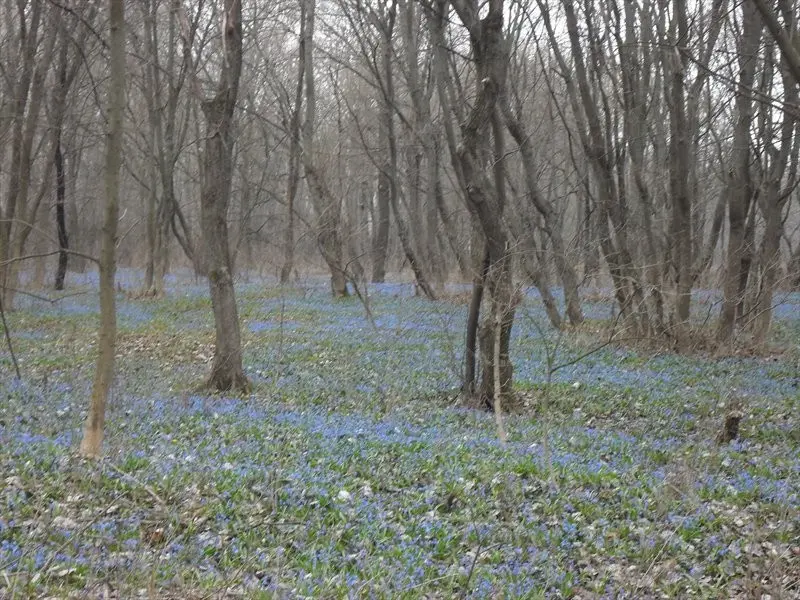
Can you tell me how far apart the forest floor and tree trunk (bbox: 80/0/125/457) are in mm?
337

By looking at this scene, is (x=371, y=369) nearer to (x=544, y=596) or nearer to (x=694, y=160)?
(x=544, y=596)

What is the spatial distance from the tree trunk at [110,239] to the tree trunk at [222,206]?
4.41 metres

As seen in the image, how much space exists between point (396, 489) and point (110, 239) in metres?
3.13

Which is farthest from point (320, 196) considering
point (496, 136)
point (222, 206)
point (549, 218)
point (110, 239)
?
point (110, 239)

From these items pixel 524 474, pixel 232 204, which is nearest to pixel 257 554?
pixel 524 474

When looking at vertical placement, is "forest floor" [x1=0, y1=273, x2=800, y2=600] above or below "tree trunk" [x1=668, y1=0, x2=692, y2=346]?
below

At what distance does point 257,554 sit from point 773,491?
439 centimetres

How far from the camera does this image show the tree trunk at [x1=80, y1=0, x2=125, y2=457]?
694 centimetres

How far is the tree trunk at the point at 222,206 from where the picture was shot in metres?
11.5

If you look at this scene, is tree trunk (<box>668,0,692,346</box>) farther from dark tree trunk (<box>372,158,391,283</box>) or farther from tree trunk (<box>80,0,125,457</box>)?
dark tree trunk (<box>372,158,391,283</box>)

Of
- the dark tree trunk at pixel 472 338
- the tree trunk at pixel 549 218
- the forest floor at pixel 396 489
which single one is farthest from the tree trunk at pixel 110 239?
the tree trunk at pixel 549 218

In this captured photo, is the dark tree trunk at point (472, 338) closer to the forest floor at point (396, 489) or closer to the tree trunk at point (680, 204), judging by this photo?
the forest floor at point (396, 489)

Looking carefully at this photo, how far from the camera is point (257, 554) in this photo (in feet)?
17.5

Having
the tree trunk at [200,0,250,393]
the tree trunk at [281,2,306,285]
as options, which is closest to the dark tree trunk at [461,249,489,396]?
the tree trunk at [200,0,250,393]
